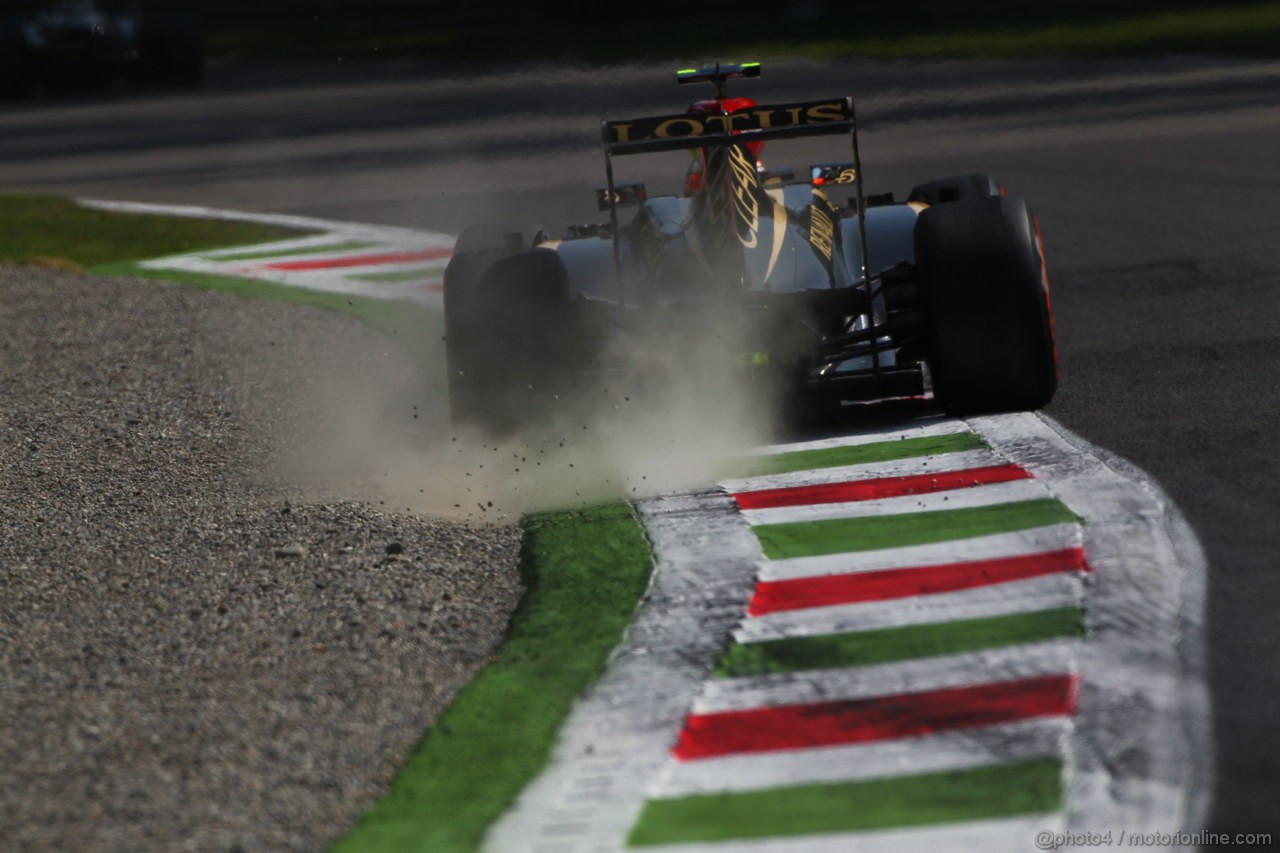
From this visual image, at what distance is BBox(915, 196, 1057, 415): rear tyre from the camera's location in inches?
257

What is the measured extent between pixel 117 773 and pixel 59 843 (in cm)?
36

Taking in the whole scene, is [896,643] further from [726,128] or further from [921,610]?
[726,128]

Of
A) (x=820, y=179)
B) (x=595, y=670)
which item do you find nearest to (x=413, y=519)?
(x=595, y=670)

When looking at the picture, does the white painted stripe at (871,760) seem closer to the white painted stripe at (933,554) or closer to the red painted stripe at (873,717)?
the red painted stripe at (873,717)

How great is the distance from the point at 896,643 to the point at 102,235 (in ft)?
38.8

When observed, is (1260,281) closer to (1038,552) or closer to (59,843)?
(1038,552)

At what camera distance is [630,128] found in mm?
6664

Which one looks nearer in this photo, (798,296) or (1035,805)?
(1035,805)

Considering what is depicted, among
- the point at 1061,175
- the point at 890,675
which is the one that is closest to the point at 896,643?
the point at 890,675

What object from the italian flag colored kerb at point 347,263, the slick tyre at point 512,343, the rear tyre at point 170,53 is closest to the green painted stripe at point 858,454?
the slick tyre at point 512,343

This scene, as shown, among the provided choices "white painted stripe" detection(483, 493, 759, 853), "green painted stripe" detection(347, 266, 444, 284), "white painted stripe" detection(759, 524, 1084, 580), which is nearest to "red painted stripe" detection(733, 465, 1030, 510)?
"white painted stripe" detection(483, 493, 759, 853)

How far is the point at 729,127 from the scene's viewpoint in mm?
6738

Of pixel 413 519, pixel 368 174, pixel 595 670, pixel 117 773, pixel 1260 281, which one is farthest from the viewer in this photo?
pixel 368 174

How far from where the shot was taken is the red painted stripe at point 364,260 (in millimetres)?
12727
